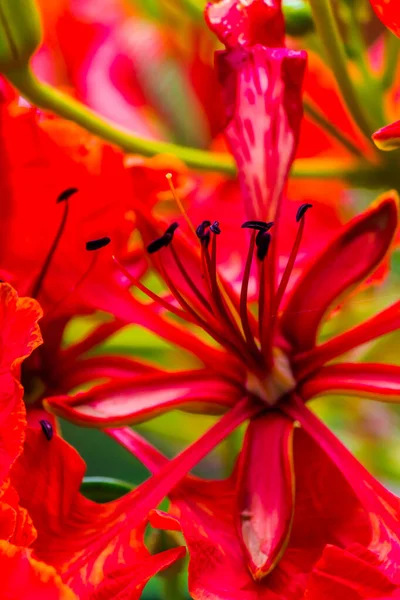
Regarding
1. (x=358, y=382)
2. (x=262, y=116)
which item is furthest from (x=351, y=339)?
(x=262, y=116)

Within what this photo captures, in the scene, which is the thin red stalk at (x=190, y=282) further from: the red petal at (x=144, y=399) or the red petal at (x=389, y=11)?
the red petal at (x=389, y=11)

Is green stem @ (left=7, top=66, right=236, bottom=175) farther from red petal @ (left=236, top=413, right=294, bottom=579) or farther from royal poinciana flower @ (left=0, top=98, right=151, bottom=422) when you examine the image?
red petal @ (left=236, top=413, right=294, bottom=579)

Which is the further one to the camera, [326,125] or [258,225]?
[326,125]

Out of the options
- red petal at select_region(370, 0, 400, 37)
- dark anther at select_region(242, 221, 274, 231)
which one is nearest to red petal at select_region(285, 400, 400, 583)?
dark anther at select_region(242, 221, 274, 231)

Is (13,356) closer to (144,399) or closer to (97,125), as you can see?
(144,399)

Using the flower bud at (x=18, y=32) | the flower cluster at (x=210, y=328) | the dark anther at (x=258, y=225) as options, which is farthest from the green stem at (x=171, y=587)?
the flower bud at (x=18, y=32)
